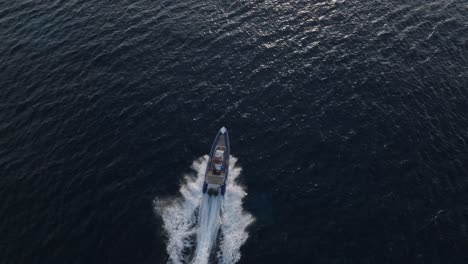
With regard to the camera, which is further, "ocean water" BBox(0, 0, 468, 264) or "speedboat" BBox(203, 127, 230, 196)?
"speedboat" BBox(203, 127, 230, 196)

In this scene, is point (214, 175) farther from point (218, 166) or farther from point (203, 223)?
point (203, 223)

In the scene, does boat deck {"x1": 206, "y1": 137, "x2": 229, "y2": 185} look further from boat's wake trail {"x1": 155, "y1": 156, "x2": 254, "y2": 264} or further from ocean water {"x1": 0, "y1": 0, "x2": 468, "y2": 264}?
ocean water {"x1": 0, "y1": 0, "x2": 468, "y2": 264}

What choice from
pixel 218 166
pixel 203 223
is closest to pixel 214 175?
pixel 218 166

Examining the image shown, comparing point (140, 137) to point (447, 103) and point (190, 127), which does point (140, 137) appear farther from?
point (447, 103)

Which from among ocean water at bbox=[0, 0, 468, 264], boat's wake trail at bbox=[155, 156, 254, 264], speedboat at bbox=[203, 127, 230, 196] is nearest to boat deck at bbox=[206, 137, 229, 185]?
speedboat at bbox=[203, 127, 230, 196]

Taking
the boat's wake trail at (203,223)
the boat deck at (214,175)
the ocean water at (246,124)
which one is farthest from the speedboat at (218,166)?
→ the ocean water at (246,124)

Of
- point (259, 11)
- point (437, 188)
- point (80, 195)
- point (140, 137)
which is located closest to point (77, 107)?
point (140, 137)

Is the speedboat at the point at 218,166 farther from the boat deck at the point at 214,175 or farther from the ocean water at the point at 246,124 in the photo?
the ocean water at the point at 246,124

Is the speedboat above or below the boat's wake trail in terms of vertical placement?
above
